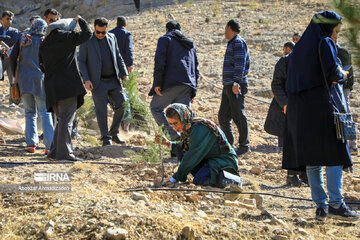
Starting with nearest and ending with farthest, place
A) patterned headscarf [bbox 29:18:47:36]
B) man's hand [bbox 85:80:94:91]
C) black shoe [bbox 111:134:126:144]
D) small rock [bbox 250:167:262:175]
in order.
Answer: small rock [bbox 250:167:262:175]
patterned headscarf [bbox 29:18:47:36]
man's hand [bbox 85:80:94:91]
black shoe [bbox 111:134:126:144]

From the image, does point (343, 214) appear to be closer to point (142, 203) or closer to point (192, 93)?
point (142, 203)

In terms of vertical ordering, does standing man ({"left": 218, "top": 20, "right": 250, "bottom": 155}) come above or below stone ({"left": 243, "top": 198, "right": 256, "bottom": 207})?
above

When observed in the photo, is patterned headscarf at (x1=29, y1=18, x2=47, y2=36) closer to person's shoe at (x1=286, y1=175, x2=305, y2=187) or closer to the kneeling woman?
the kneeling woman

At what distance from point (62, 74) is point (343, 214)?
11.0 ft

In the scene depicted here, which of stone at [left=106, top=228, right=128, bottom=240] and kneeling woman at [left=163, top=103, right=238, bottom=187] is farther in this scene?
kneeling woman at [left=163, top=103, right=238, bottom=187]

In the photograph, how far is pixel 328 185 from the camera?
4.32 m

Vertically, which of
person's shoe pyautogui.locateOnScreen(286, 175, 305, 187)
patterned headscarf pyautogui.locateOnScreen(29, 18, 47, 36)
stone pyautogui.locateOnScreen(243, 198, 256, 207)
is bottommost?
person's shoe pyautogui.locateOnScreen(286, 175, 305, 187)

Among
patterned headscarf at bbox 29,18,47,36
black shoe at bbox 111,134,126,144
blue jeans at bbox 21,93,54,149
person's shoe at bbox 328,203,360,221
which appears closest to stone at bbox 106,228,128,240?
person's shoe at bbox 328,203,360,221

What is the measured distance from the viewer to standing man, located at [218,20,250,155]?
7062 millimetres

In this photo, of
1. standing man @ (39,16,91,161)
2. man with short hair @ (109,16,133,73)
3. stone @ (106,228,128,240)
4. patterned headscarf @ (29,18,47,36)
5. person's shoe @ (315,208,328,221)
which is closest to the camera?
stone @ (106,228,128,240)

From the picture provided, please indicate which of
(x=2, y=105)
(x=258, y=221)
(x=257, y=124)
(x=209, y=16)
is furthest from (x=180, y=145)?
(x=209, y=16)

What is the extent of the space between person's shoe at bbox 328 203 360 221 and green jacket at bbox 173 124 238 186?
123 cm

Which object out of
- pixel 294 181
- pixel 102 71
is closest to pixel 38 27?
pixel 102 71

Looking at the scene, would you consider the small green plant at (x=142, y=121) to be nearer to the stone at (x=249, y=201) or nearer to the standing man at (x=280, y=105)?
the stone at (x=249, y=201)
